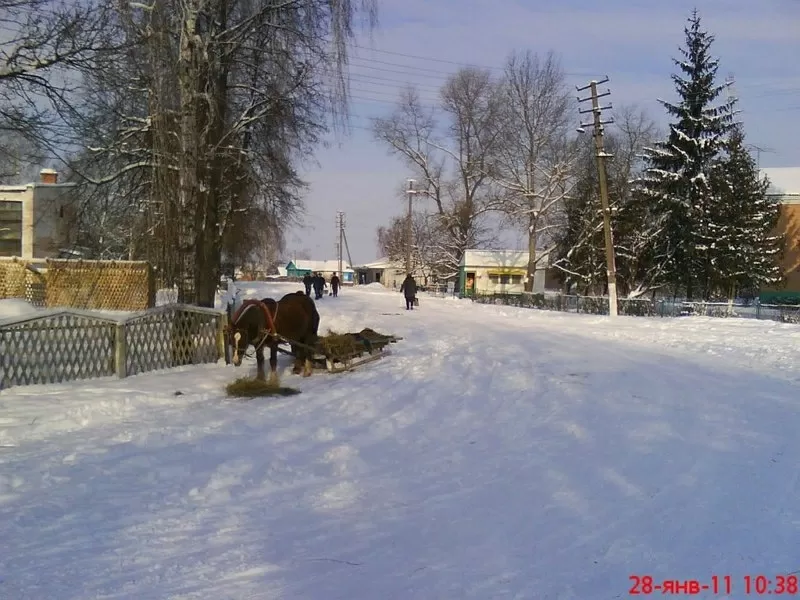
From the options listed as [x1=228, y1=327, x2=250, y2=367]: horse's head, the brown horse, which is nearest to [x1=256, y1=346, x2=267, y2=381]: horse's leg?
Answer: the brown horse

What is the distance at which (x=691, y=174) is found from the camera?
41031 millimetres

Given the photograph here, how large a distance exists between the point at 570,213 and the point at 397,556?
49.8 meters

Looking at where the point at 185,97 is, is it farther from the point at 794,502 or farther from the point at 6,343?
the point at 794,502

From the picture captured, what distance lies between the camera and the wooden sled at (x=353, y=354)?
1348 cm

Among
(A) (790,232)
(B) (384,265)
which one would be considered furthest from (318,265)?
(A) (790,232)

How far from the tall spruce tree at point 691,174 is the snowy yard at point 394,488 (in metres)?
30.0

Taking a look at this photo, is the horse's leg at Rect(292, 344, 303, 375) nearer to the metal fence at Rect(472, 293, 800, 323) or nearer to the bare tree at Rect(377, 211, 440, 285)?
the metal fence at Rect(472, 293, 800, 323)

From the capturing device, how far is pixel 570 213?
52.4 m

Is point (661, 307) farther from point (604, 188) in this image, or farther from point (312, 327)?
point (312, 327)

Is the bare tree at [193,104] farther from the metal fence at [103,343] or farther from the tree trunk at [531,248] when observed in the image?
the tree trunk at [531,248]

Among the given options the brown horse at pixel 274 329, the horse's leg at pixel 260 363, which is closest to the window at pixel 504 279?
the brown horse at pixel 274 329

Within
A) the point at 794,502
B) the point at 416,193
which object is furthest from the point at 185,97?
the point at 416,193

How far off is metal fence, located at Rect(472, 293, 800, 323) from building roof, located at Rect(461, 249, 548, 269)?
19.4m

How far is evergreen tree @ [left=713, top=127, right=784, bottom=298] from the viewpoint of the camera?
40.2 m
